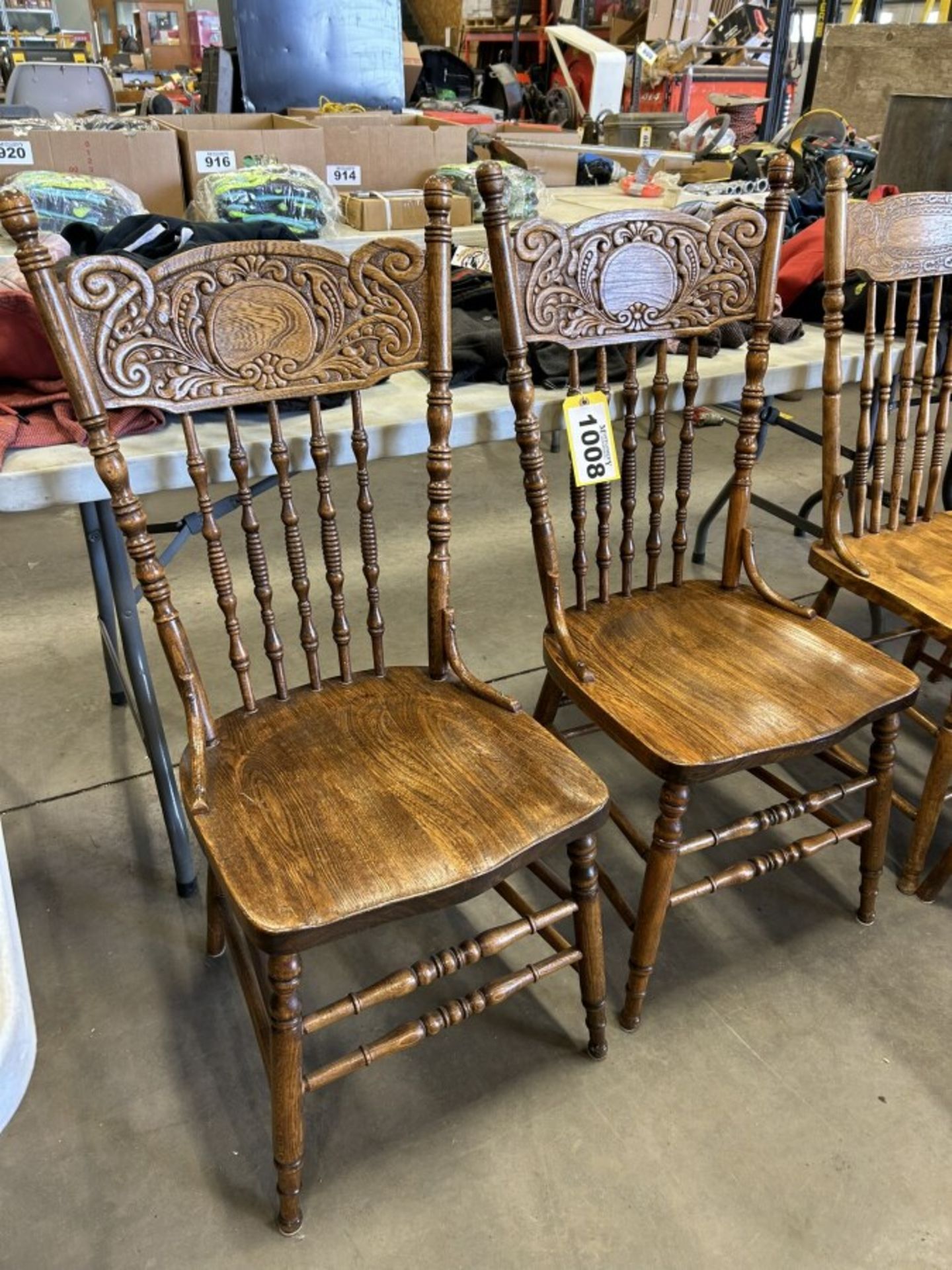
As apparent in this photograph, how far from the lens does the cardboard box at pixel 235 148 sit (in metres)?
1.96

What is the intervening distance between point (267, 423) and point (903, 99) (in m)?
1.56

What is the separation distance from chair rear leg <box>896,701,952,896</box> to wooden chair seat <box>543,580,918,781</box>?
0.23m

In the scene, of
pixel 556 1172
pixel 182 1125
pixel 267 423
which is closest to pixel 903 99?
pixel 267 423

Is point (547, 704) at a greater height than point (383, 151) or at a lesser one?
lesser

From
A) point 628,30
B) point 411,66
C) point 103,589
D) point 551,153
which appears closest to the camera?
point 103,589

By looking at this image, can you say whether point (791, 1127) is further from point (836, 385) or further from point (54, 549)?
point (54, 549)

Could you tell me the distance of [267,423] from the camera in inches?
55.0

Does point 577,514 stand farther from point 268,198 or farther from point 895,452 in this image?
point 268,198

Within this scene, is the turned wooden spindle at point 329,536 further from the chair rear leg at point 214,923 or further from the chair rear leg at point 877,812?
the chair rear leg at point 877,812

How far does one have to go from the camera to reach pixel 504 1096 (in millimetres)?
1274

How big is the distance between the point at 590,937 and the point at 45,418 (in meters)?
1.05

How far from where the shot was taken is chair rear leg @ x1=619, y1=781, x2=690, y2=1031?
1187 mm

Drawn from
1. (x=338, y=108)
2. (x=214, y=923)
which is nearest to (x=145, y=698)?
(x=214, y=923)

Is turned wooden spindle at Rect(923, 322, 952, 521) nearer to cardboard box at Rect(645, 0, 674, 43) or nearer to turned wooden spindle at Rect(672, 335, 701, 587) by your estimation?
turned wooden spindle at Rect(672, 335, 701, 587)
